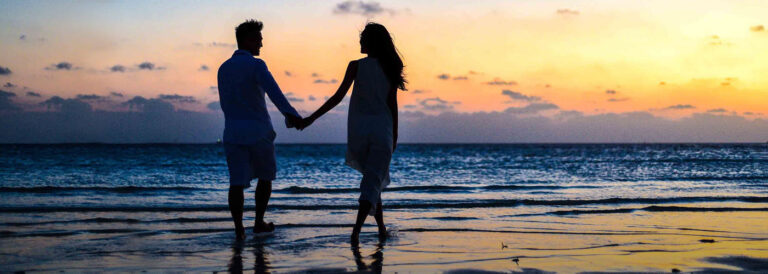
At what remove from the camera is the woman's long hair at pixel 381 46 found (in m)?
4.85

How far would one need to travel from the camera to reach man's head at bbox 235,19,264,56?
16.7 feet

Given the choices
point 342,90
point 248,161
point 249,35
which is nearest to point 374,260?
point 342,90

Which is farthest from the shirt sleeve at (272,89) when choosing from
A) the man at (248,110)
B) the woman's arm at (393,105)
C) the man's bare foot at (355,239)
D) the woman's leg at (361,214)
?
the man's bare foot at (355,239)

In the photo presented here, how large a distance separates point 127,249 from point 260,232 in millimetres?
1223

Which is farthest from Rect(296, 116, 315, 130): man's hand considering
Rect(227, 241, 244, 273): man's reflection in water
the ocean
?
Rect(227, 241, 244, 273): man's reflection in water

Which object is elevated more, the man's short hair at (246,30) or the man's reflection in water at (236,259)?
the man's short hair at (246,30)

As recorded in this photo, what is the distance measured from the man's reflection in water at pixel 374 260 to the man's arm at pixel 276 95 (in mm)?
1131

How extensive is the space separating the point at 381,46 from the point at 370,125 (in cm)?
64

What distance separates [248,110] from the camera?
4.96 meters

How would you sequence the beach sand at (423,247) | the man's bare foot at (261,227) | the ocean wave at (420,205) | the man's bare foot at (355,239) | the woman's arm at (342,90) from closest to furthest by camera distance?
the beach sand at (423,247), the woman's arm at (342,90), the man's bare foot at (355,239), the man's bare foot at (261,227), the ocean wave at (420,205)

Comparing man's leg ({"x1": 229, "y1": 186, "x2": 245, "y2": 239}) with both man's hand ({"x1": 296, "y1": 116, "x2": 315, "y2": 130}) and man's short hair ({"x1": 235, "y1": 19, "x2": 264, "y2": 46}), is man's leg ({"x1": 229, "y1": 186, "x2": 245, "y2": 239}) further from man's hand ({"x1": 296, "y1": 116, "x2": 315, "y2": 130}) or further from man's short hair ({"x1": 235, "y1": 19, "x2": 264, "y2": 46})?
man's short hair ({"x1": 235, "y1": 19, "x2": 264, "y2": 46})

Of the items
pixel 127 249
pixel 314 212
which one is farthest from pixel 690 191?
pixel 127 249

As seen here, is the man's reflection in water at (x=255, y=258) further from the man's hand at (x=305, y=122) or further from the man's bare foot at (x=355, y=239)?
the man's hand at (x=305, y=122)

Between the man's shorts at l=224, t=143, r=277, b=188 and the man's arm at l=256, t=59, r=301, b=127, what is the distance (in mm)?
354
